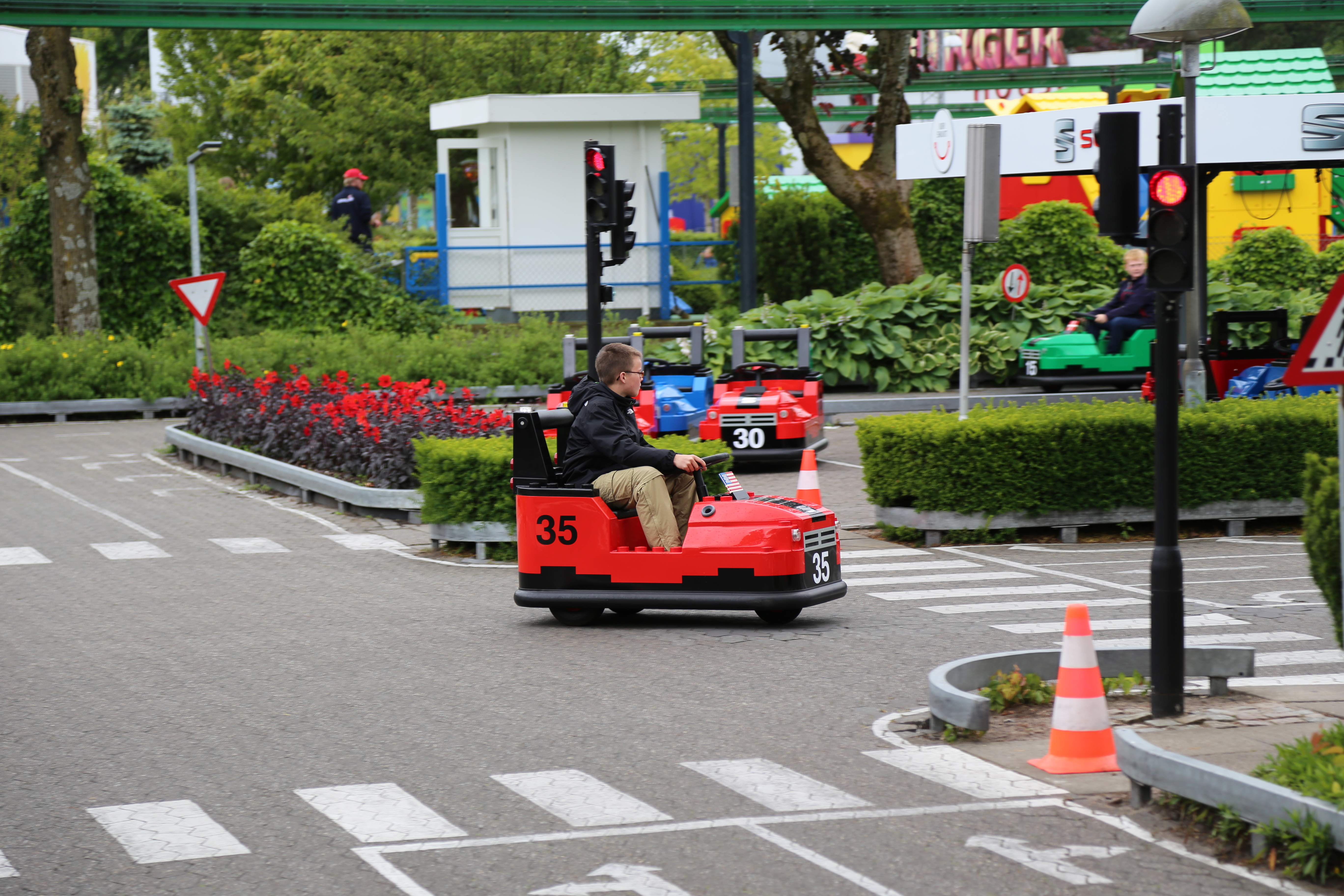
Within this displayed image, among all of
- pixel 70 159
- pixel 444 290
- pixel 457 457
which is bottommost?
pixel 457 457

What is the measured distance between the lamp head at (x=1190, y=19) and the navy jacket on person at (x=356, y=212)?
23.8m

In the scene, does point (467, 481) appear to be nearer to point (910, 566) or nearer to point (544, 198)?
point (910, 566)

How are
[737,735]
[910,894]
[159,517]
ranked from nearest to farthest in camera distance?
1. [910,894]
2. [737,735]
3. [159,517]

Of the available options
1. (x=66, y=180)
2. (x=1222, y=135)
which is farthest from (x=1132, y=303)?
(x=66, y=180)

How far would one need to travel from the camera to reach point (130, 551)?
14961mm

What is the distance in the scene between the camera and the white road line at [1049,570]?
11797 millimetres

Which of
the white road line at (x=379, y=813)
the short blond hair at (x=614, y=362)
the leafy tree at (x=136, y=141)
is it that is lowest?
the white road line at (x=379, y=813)

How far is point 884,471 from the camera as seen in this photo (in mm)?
14258

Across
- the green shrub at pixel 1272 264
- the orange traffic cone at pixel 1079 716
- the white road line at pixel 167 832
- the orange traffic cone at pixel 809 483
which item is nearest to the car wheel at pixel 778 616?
the orange traffic cone at pixel 809 483

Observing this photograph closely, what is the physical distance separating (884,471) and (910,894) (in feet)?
29.0

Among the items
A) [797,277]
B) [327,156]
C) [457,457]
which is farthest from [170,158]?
[457,457]

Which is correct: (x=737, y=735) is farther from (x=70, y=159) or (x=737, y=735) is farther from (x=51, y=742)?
(x=70, y=159)

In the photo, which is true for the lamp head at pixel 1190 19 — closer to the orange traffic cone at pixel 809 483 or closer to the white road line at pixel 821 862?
the orange traffic cone at pixel 809 483

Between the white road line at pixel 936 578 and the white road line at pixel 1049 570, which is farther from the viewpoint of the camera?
the white road line at pixel 936 578
